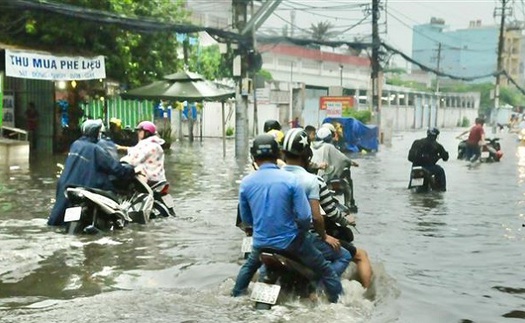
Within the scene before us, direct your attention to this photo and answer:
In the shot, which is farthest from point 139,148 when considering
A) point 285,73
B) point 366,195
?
point 285,73

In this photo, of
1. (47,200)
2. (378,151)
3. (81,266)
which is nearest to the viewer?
(81,266)

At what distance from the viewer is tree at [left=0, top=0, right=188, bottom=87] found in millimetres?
22062

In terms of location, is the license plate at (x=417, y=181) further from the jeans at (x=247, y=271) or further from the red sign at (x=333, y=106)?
the red sign at (x=333, y=106)

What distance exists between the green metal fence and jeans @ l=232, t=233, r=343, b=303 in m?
22.1

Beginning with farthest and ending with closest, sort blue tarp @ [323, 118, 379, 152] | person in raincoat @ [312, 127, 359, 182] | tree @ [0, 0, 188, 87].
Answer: blue tarp @ [323, 118, 379, 152], tree @ [0, 0, 188, 87], person in raincoat @ [312, 127, 359, 182]

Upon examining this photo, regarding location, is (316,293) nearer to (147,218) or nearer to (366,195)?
(147,218)

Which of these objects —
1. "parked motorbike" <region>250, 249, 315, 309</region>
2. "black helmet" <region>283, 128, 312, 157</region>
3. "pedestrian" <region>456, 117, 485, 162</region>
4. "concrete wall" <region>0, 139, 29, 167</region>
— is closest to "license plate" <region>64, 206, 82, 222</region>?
"parked motorbike" <region>250, 249, 315, 309</region>

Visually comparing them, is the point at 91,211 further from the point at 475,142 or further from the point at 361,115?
the point at 361,115

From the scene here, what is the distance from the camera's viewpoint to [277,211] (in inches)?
221

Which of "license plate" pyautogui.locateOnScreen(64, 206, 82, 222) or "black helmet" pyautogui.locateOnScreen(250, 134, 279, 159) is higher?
"black helmet" pyautogui.locateOnScreen(250, 134, 279, 159)

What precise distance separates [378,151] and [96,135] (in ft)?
74.5

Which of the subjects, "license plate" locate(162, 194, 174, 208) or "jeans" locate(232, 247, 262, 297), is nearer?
"jeans" locate(232, 247, 262, 297)

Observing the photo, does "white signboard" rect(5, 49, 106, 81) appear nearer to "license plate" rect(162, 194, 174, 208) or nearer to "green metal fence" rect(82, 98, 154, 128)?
"green metal fence" rect(82, 98, 154, 128)

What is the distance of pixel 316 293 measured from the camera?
19.7 feet
